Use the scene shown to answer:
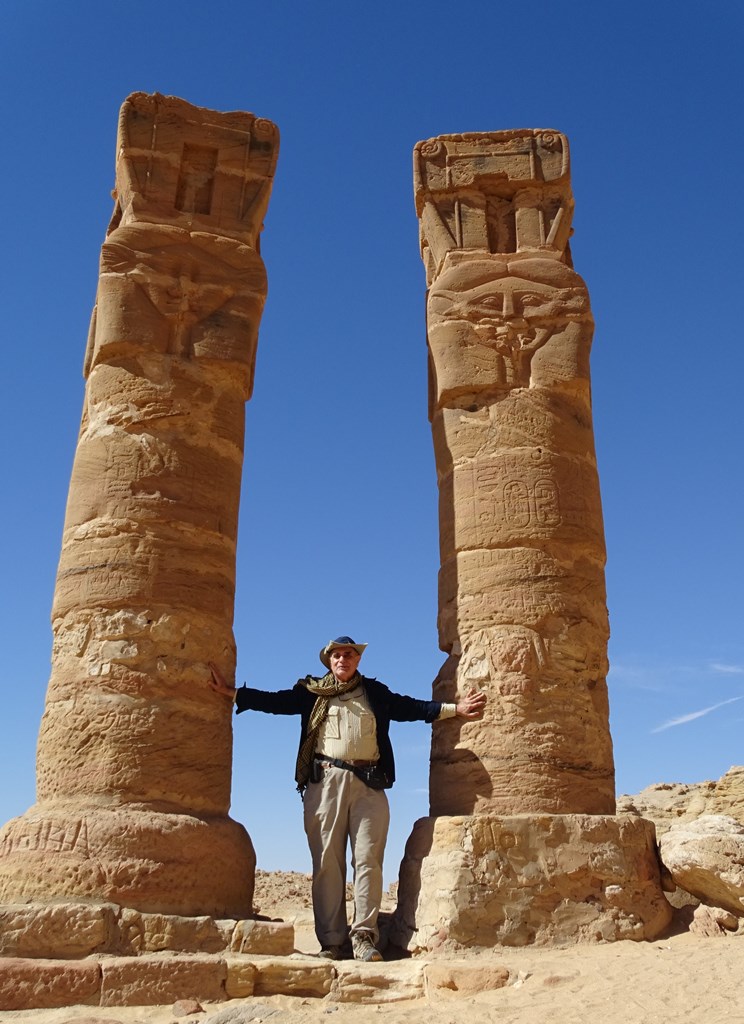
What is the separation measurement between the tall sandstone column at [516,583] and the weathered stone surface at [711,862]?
0.18m

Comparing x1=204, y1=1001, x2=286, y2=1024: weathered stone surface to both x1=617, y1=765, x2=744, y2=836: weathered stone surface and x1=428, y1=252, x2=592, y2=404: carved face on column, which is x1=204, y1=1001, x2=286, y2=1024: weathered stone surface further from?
x1=617, y1=765, x2=744, y2=836: weathered stone surface

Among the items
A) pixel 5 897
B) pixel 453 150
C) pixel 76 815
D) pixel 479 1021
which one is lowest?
pixel 479 1021

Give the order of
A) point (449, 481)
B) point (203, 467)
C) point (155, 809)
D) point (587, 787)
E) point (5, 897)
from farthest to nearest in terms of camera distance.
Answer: point (449, 481) → point (203, 467) → point (587, 787) → point (155, 809) → point (5, 897)

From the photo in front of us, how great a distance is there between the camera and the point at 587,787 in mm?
7020

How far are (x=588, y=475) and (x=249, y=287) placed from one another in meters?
3.23

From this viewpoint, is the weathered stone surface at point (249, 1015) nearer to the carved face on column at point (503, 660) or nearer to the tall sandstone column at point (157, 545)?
the tall sandstone column at point (157, 545)

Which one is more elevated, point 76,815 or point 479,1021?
point 76,815

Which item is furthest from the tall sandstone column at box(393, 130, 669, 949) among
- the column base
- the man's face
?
the column base

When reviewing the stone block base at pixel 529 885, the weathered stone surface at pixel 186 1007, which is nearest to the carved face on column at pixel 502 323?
the stone block base at pixel 529 885

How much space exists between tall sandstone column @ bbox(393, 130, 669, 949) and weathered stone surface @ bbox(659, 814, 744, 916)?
7.2 inches

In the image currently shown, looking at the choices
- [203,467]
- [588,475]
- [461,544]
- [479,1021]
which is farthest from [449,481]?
[479,1021]

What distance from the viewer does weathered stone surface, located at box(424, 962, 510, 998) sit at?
5655mm

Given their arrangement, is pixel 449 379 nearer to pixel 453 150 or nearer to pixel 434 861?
pixel 453 150

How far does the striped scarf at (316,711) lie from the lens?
6.97 m
